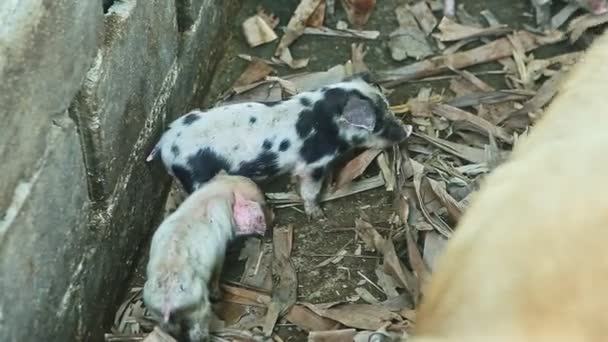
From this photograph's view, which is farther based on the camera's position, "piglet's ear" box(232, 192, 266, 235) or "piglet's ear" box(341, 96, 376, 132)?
"piglet's ear" box(341, 96, 376, 132)

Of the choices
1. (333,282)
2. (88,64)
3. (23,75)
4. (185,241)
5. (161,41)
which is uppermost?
(23,75)

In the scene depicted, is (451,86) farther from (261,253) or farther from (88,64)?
(88,64)

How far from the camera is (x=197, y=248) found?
3.20 metres

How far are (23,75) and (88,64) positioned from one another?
416 millimetres

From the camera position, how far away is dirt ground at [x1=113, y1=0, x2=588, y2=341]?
3.53m

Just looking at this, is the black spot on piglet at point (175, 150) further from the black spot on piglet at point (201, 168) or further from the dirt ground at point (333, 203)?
the dirt ground at point (333, 203)

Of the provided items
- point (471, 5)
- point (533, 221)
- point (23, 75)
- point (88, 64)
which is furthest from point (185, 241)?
point (471, 5)

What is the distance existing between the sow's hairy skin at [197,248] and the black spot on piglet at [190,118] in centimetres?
20

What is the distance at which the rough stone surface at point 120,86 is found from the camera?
296cm

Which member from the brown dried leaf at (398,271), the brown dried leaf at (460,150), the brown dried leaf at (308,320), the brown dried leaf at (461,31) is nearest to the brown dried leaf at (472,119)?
the brown dried leaf at (460,150)

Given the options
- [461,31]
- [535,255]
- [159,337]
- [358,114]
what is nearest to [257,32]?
[461,31]

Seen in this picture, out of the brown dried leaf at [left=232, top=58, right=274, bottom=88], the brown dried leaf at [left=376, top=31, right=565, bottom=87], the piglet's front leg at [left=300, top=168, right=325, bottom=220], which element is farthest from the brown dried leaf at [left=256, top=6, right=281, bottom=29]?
the piglet's front leg at [left=300, top=168, right=325, bottom=220]

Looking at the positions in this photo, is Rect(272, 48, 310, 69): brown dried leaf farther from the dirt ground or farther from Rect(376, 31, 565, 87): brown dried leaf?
Rect(376, 31, 565, 87): brown dried leaf

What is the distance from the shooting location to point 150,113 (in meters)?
3.49
